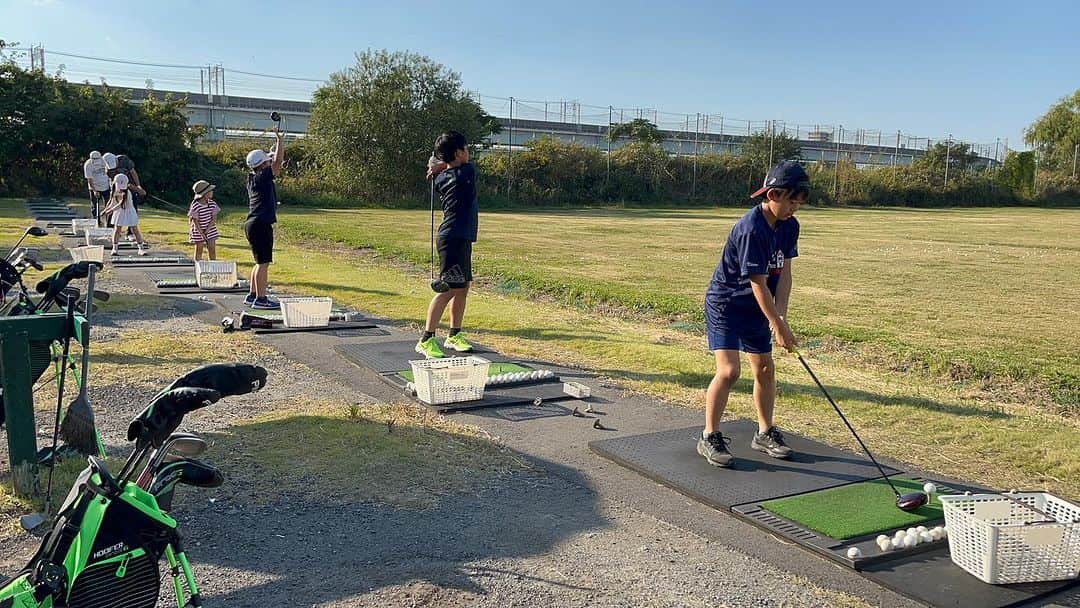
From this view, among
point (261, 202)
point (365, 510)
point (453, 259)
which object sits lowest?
point (365, 510)

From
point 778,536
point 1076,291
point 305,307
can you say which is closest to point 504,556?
point 778,536

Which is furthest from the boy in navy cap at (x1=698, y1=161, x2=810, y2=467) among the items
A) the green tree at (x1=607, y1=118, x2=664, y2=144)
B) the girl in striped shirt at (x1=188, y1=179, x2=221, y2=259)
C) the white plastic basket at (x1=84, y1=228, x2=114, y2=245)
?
the green tree at (x1=607, y1=118, x2=664, y2=144)

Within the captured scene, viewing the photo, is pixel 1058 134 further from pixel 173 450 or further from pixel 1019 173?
pixel 173 450

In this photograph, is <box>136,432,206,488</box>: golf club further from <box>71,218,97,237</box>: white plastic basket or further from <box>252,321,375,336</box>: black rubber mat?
<box>71,218,97,237</box>: white plastic basket

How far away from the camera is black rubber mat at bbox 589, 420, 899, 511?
4848 millimetres

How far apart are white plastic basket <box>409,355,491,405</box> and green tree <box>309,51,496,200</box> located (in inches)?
1292

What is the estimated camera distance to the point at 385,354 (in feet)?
26.7

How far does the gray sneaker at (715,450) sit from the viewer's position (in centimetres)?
522

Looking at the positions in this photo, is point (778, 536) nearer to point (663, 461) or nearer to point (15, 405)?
point (663, 461)

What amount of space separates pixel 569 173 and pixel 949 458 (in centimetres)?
3958

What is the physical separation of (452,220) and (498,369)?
137 centimetres

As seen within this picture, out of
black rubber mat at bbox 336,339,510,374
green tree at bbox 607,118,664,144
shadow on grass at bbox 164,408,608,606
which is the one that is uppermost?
green tree at bbox 607,118,664,144

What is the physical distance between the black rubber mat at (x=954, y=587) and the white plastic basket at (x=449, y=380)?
3.25m

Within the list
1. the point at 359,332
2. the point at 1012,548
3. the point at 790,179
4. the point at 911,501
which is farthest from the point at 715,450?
the point at 359,332
